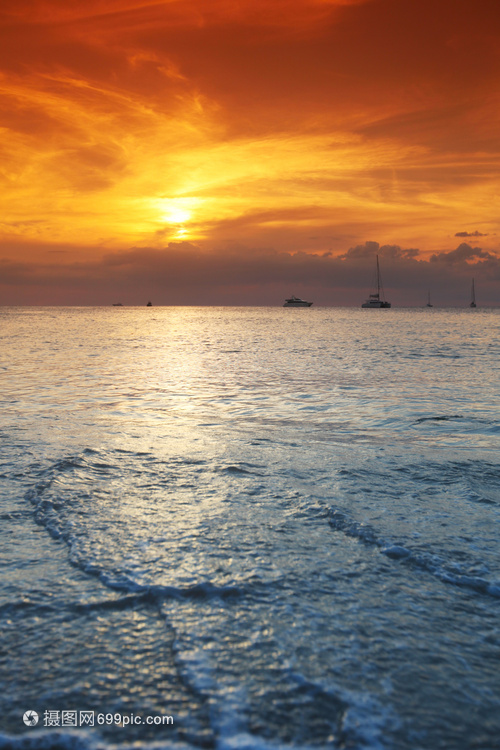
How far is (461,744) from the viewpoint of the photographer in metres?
2.39

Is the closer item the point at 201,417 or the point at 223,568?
the point at 223,568

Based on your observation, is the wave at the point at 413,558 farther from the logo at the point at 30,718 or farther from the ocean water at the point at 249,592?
the logo at the point at 30,718

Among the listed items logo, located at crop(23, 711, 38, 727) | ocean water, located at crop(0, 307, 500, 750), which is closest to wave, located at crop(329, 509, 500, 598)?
ocean water, located at crop(0, 307, 500, 750)

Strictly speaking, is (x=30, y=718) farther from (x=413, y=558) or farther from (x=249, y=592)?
(x=413, y=558)

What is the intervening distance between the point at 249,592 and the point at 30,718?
63.6 inches


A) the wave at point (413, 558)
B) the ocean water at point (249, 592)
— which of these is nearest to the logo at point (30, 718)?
the ocean water at point (249, 592)

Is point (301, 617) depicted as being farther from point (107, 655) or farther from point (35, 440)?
point (35, 440)

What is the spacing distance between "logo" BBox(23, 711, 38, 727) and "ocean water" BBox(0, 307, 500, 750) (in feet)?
0.04

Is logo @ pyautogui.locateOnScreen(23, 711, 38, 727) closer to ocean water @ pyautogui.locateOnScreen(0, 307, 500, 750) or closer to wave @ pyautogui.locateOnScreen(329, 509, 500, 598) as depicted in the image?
ocean water @ pyautogui.locateOnScreen(0, 307, 500, 750)

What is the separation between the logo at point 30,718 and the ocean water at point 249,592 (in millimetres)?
14

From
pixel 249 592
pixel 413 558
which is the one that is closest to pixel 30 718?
pixel 249 592

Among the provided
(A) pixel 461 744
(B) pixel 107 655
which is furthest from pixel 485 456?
(B) pixel 107 655

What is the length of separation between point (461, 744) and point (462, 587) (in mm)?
1522

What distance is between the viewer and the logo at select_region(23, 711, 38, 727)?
2539 mm
